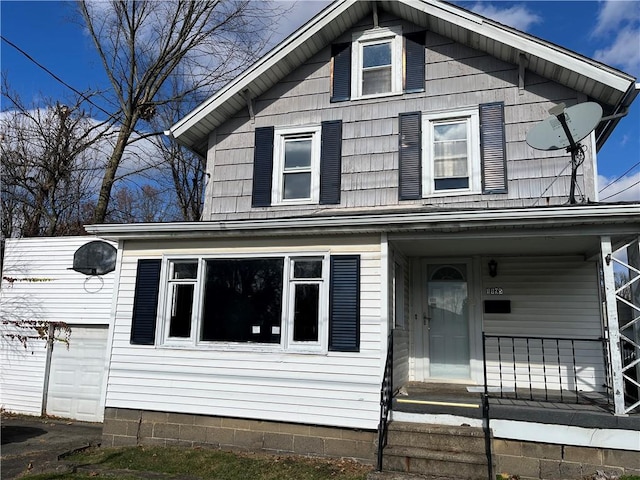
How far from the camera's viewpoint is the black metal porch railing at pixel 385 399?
604 centimetres

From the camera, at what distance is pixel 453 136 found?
8.37 m

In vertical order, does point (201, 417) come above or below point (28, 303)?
below

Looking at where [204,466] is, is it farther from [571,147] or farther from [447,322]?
[571,147]

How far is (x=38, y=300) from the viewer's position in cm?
1058

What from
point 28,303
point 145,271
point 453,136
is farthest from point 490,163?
point 28,303

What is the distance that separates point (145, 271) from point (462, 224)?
5165mm

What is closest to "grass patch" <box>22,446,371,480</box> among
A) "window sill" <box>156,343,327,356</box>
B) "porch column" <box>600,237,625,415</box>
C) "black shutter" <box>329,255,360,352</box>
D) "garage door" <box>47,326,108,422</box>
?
"window sill" <box>156,343,327,356</box>

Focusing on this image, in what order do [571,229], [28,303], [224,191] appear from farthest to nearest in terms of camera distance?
[28,303], [224,191], [571,229]

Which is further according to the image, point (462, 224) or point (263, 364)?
point (263, 364)

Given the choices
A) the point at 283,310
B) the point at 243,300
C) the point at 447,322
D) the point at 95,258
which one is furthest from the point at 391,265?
the point at 95,258

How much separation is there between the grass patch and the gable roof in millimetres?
5860

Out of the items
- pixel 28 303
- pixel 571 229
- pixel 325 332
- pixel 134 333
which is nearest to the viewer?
pixel 571 229

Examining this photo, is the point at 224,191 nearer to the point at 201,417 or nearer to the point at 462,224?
the point at 201,417

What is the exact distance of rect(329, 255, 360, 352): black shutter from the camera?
687 cm
